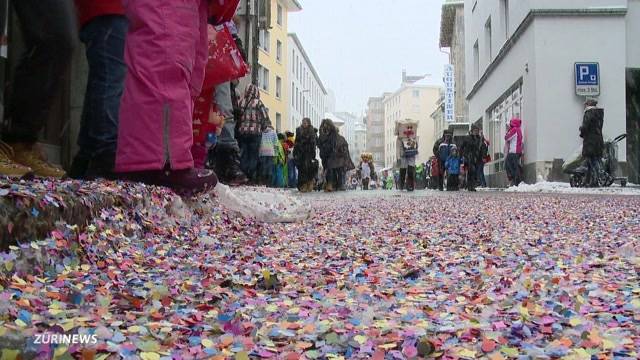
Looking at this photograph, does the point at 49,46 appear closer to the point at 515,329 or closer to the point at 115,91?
the point at 115,91

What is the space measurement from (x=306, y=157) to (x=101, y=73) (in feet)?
31.0

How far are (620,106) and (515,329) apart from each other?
488 inches

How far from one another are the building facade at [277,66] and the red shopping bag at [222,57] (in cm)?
2967

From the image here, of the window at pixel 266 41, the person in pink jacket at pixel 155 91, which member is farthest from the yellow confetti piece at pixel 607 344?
the window at pixel 266 41

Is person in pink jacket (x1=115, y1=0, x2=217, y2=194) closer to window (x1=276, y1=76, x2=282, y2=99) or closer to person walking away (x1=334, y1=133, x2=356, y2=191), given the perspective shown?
person walking away (x1=334, y1=133, x2=356, y2=191)

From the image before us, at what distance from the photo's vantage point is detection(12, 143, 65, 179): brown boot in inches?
85.0

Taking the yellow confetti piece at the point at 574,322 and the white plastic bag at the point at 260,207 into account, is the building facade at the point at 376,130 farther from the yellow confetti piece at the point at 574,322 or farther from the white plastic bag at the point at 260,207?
the yellow confetti piece at the point at 574,322

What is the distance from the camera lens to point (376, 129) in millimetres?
109250

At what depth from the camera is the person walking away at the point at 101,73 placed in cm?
235

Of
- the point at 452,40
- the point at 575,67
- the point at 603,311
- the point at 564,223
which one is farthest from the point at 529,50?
the point at 452,40

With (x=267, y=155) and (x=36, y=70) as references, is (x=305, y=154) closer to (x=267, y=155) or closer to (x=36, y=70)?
(x=267, y=155)

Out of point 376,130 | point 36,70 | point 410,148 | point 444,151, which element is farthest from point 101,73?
point 376,130

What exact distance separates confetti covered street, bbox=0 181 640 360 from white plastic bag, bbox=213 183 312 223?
0.63m

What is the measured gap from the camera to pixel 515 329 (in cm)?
101
